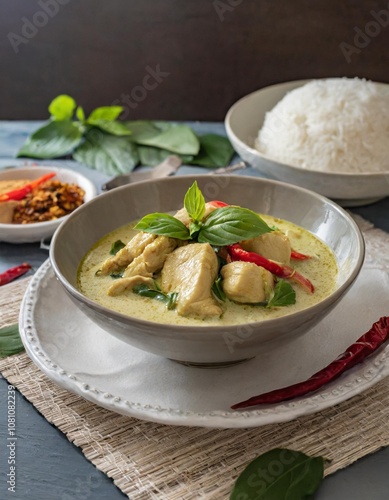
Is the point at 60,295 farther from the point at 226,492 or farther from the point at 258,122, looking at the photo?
the point at 258,122

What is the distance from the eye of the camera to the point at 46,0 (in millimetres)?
3771

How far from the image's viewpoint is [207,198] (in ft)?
7.11

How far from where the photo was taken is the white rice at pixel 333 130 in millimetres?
2678

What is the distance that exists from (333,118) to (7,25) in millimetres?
2060

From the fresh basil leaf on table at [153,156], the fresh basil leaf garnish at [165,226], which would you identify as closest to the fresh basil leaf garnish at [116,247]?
the fresh basil leaf garnish at [165,226]

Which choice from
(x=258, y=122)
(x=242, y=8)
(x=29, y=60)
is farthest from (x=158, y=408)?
(x=29, y=60)

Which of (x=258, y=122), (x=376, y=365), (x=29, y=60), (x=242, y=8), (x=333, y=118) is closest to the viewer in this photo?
(x=376, y=365)

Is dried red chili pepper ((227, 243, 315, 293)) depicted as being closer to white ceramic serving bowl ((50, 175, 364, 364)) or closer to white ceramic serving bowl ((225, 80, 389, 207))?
white ceramic serving bowl ((50, 175, 364, 364))

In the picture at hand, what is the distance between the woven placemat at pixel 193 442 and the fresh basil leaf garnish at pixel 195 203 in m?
0.54

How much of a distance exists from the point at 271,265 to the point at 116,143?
164 cm

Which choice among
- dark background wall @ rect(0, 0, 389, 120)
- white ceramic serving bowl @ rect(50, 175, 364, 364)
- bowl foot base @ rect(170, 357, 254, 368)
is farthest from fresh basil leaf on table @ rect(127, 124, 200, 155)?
bowl foot base @ rect(170, 357, 254, 368)

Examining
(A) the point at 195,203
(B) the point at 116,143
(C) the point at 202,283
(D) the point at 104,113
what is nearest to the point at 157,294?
(C) the point at 202,283

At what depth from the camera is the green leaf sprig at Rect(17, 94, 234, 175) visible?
3035 mm

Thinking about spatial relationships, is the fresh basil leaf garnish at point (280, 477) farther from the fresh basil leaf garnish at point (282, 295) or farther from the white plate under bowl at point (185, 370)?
the fresh basil leaf garnish at point (282, 295)
